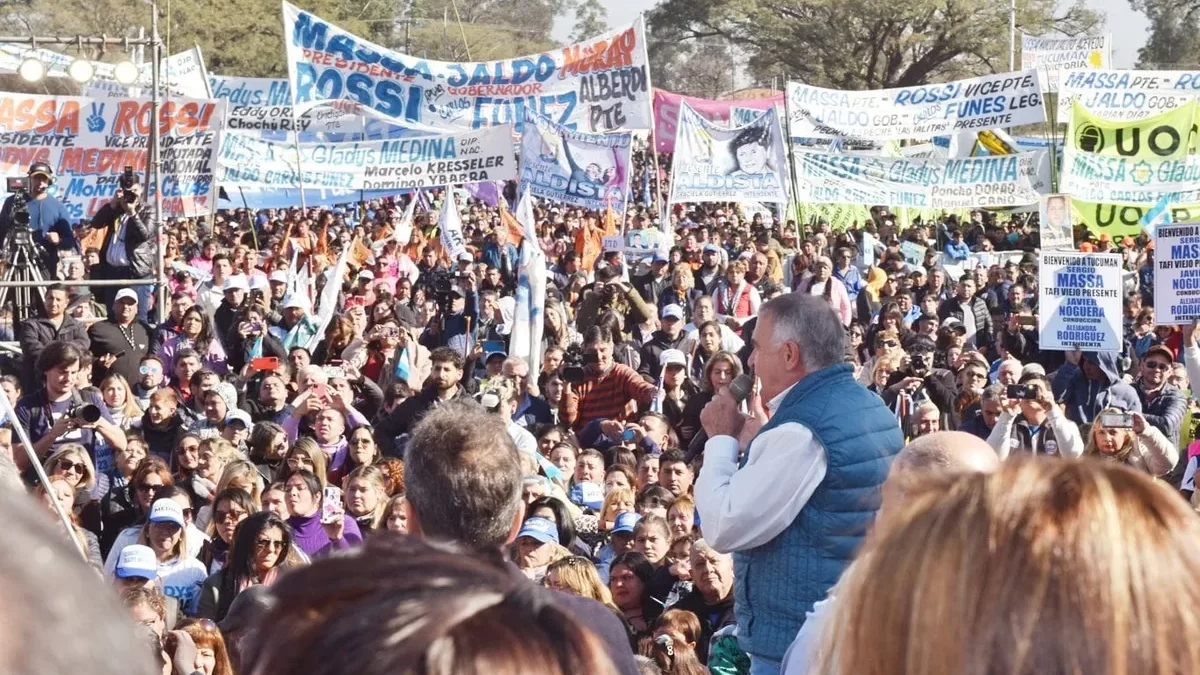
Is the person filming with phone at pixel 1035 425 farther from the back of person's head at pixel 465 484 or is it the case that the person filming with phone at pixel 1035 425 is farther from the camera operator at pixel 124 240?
the camera operator at pixel 124 240

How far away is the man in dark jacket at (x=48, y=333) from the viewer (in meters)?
10.2

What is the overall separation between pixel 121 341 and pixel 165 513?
4.43 m

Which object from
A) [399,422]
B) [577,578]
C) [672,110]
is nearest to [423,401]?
[399,422]

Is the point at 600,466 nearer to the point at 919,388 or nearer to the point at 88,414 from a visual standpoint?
the point at 919,388

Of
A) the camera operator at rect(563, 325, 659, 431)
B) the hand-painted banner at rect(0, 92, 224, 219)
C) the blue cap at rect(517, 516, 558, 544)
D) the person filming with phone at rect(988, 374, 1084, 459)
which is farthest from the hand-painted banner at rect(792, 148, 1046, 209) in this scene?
the blue cap at rect(517, 516, 558, 544)

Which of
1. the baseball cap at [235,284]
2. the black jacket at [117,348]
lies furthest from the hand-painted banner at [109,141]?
the black jacket at [117,348]

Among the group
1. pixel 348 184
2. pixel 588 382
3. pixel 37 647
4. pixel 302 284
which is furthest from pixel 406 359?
pixel 37 647

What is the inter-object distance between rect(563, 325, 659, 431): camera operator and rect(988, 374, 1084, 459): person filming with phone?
2.53 metres

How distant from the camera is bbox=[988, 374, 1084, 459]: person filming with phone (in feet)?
24.5

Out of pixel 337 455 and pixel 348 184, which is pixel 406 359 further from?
pixel 348 184

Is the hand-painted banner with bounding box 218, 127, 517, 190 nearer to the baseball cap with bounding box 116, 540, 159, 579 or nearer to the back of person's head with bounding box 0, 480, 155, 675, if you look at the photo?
the baseball cap with bounding box 116, 540, 159, 579

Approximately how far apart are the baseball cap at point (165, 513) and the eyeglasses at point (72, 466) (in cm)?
108

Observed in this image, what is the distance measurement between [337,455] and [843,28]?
137ft

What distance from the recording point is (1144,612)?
1.27 m
